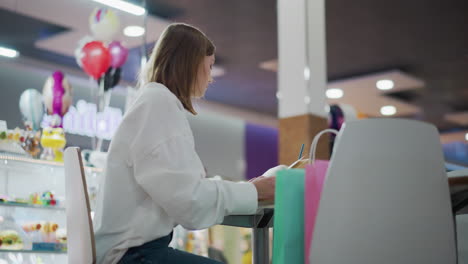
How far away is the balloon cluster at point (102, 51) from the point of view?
443cm

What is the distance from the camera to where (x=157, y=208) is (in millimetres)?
1380

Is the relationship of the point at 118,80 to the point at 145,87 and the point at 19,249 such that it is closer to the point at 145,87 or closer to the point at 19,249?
the point at 19,249

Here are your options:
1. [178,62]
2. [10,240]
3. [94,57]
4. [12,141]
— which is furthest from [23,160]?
[178,62]

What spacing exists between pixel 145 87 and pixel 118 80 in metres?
3.40

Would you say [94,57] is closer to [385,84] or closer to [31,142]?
[31,142]

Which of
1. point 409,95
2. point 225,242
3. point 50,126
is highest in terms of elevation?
point 409,95

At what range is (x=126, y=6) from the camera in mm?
5191

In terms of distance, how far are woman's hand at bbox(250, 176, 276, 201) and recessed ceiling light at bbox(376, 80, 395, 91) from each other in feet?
20.8

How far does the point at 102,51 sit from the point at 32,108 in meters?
0.75

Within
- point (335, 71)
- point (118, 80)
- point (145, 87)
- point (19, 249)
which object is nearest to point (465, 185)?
point (145, 87)

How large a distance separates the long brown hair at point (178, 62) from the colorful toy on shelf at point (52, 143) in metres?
2.46

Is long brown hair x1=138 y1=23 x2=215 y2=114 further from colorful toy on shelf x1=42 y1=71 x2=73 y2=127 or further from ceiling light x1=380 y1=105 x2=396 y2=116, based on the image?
ceiling light x1=380 y1=105 x2=396 y2=116

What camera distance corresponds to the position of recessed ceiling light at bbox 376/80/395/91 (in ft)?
24.8

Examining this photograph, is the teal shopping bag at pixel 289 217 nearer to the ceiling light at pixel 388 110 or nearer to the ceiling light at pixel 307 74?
the ceiling light at pixel 307 74
